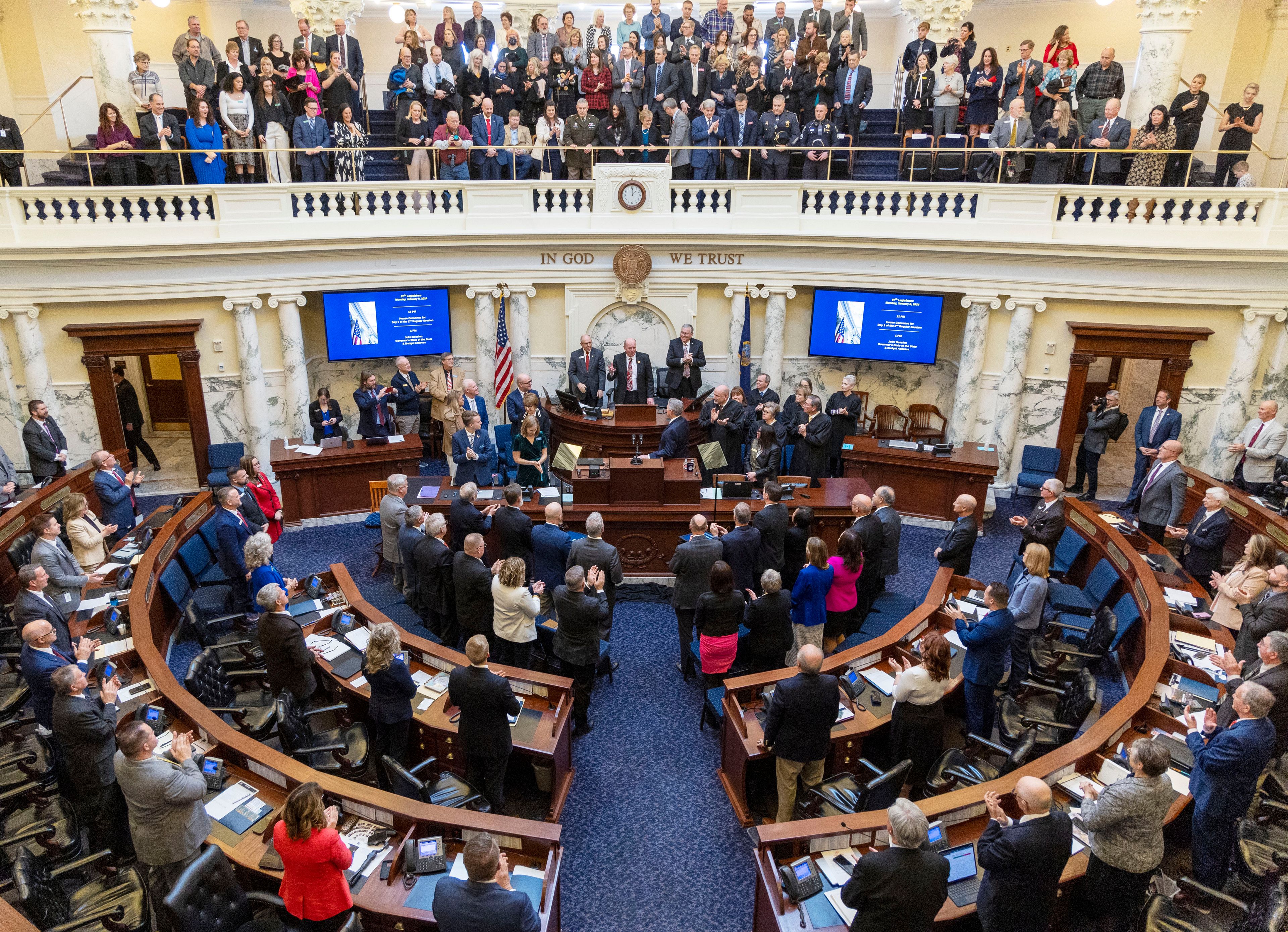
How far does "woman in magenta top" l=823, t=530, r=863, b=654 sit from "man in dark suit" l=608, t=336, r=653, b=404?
5.69 metres

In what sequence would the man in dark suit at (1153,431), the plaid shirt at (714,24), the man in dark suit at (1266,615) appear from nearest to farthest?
the man in dark suit at (1266,615), the man in dark suit at (1153,431), the plaid shirt at (714,24)

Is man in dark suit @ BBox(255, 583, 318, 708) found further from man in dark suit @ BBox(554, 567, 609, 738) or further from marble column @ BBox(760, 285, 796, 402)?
marble column @ BBox(760, 285, 796, 402)

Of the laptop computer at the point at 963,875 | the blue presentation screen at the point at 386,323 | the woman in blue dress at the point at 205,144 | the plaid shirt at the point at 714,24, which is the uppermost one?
the plaid shirt at the point at 714,24

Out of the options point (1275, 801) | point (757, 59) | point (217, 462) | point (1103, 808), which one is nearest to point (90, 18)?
point (217, 462)

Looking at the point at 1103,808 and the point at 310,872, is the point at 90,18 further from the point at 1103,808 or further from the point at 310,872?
the point at 1103,808

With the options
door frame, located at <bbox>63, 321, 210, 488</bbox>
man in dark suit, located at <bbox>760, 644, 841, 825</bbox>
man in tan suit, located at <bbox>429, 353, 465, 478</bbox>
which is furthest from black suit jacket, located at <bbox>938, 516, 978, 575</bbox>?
door frame, located at <bbox>63, 321, 210, 488</bbox>

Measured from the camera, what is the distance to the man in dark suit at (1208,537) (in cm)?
845

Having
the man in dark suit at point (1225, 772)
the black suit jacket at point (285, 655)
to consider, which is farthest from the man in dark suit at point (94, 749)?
the man in dark suit at point (1225, 772)

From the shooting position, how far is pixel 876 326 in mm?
13477

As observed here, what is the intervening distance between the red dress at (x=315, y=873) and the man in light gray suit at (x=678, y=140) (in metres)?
11.1

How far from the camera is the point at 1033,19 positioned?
55.2 feet

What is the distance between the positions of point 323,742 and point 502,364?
7.29 metres

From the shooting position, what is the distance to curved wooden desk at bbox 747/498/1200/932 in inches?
197

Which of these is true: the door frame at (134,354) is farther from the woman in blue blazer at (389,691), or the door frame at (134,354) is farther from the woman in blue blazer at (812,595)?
the woman in blue blazer at (812,595)
